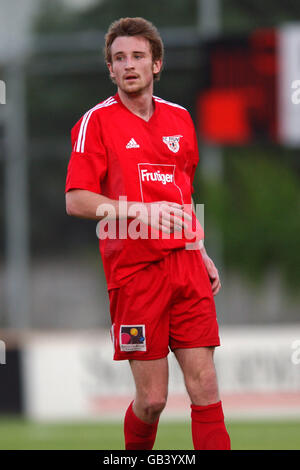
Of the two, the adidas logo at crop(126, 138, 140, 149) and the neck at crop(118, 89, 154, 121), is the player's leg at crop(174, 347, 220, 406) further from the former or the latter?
the neck at crop(118, 89, 154, 121)

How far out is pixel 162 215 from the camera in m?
3.87

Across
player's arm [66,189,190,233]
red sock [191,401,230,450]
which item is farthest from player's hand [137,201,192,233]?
red sock [191,401,230,450]

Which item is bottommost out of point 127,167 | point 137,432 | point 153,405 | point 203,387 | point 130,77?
point 137,432

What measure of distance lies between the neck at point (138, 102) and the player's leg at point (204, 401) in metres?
1.08

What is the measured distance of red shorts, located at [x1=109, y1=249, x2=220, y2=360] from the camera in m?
4.03

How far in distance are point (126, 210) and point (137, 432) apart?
1.04m

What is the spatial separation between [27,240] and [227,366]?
134 inches

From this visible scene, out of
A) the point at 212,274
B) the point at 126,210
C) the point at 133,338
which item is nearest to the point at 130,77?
the point at 126,210

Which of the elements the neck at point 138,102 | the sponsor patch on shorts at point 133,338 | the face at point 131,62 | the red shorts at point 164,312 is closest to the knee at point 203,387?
the red shorts at point 164,312

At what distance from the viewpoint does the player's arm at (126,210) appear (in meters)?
3.87

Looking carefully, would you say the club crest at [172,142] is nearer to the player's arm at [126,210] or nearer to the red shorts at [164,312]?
the player's arm at [126,210]

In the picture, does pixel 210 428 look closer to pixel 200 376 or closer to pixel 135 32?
pixel 200 376

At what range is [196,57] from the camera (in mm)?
11492

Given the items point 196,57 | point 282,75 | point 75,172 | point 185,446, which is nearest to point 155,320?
point 75,172
